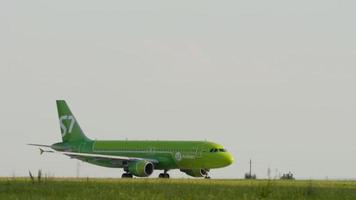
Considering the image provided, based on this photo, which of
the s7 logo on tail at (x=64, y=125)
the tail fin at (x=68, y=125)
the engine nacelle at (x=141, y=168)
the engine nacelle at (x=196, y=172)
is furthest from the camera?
the s7 logo on tail at (x=64, y=125)

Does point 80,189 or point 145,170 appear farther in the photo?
point 145,170

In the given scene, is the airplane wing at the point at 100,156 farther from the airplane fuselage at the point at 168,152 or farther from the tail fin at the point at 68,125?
the tail fin at the point at 68,125

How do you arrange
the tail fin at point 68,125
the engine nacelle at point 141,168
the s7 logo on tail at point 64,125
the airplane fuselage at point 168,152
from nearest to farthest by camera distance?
the airplane fuselage at point 168,152 → the engine nacelle at point 141,168 → the tail fin at point 68,125 → the s7 logo on tail at point 64,125

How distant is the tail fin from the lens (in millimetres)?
91562

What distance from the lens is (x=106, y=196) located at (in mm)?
30875

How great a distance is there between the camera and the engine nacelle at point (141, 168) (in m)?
80.2

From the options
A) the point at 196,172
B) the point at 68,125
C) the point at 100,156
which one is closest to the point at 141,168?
the point at 196,172

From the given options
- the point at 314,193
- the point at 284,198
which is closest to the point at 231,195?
the point at 284,198

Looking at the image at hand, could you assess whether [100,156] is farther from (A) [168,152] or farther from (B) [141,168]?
(A) [168,152]

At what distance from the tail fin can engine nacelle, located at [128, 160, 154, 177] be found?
11184 mm

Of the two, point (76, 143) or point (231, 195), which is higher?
point (76, 143)

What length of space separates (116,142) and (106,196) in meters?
55.6

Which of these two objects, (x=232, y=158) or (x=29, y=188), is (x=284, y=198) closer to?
(x=29, y=188)

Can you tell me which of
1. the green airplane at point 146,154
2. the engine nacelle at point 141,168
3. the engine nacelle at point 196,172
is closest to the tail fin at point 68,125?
the green airplane at point 146,154
